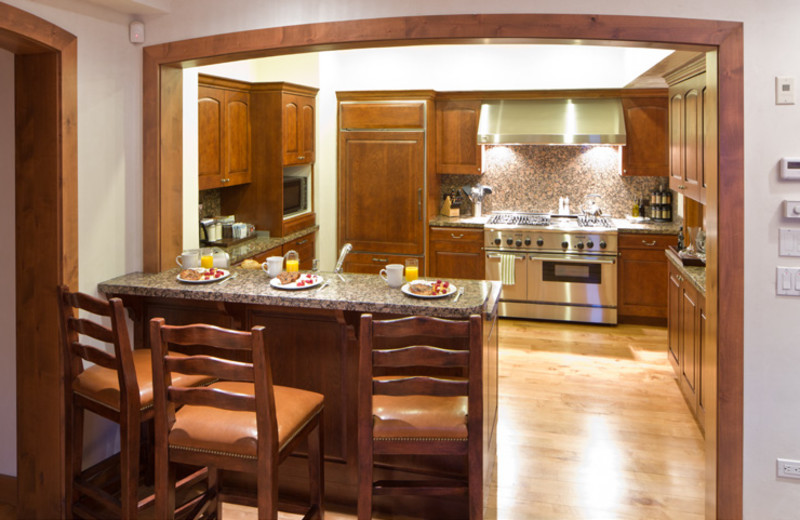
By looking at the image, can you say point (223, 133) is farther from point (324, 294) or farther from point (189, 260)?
point (324, 294)

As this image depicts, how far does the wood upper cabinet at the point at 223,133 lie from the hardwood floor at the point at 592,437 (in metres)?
2.74

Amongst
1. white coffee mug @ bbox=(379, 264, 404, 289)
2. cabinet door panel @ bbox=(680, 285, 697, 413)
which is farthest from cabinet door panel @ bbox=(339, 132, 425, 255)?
white coffee mug @ bbox=(379, 264, 404, 289)

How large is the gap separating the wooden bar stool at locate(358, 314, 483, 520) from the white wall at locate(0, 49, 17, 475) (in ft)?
5.91

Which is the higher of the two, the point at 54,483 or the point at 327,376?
the point at 327,376

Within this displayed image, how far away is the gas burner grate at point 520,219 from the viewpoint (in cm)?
673

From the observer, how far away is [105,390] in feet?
8.82

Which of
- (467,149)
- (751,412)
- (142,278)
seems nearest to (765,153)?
(751,412)

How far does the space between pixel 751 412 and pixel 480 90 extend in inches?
187

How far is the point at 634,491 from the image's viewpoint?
329 cm

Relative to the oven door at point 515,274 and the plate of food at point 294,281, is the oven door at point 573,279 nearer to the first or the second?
the oven door at point 515,274

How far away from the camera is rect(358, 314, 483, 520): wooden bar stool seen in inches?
92.6

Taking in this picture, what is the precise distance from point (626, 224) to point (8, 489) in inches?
217

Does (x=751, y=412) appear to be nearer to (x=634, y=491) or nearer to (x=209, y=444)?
(x=634, y=491)

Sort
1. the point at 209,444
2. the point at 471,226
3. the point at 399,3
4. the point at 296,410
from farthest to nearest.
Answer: the point at 471,226, the point at 399,3, the point at 296,410, the point at 209,444
